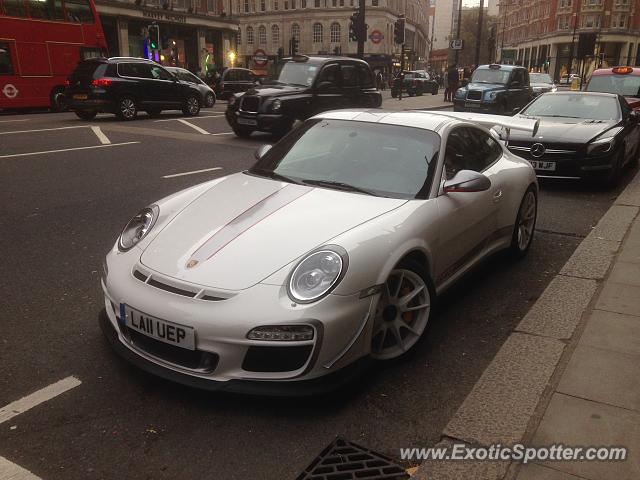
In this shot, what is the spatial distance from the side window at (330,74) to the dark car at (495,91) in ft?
20.5

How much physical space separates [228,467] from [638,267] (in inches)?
160

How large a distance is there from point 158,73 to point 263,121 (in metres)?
6.48

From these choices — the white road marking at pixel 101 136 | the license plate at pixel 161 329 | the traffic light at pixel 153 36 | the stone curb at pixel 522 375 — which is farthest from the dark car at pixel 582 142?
the traffic light at pixel 153 36

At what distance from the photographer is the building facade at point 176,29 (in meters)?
38.0

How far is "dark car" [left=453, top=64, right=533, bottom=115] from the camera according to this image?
1833 cm

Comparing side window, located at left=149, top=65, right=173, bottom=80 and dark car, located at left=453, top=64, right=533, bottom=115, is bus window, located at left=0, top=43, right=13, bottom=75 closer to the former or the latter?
side window, located at left=149, top=65, right=173, bottom=80

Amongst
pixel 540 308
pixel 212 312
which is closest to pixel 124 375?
pixel 212 312

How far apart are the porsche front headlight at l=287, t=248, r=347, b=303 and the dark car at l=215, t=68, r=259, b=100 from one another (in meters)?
26.9

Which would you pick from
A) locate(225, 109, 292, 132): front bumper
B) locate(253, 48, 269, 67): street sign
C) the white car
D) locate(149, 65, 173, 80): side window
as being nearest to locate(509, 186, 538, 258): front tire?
the white car

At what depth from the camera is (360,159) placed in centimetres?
403

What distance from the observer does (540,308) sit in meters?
4.16

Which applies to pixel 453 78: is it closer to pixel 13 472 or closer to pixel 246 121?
pixel 246 121

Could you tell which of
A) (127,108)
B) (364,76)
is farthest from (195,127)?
(364,76)

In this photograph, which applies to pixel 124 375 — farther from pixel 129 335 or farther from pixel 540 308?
pixel 540 308
